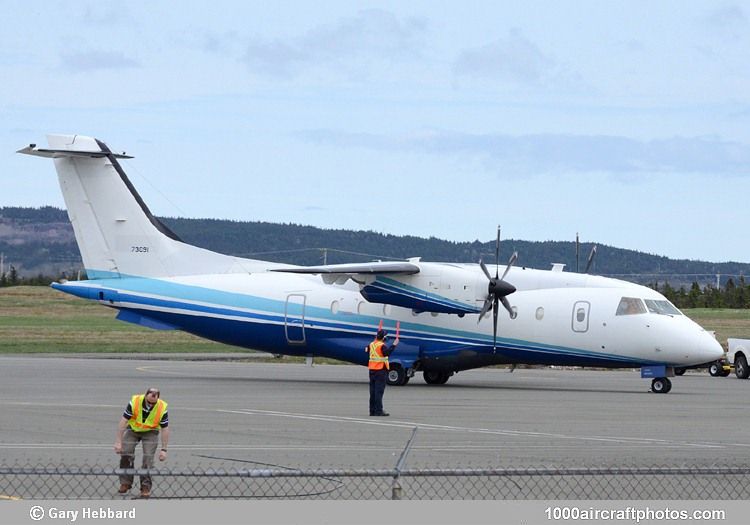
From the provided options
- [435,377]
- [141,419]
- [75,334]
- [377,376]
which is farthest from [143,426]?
[75,334]

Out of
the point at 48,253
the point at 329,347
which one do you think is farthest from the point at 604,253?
the point at 329,347

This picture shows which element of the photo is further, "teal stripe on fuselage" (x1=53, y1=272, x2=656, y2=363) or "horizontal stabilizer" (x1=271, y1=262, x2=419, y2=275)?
"teal stripe on fuselage" (x1=53, y1=272, x2=656, y2=363)

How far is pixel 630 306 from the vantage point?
113 ft

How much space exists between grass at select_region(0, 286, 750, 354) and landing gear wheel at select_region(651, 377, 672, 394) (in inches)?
1142

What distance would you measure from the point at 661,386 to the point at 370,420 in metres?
12.1

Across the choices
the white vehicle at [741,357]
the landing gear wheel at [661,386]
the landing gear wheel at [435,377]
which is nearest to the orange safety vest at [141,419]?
the landing gear wheel at [661,386]

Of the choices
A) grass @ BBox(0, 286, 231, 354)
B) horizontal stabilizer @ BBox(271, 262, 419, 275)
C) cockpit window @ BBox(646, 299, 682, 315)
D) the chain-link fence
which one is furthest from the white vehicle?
the chain-link fence

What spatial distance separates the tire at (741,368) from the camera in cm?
4428

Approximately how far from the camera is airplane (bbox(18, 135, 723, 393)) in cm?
3431

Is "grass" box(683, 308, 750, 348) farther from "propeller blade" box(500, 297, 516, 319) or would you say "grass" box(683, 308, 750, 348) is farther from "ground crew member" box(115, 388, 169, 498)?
"ground crew member" box(115, 388, 169, 498)

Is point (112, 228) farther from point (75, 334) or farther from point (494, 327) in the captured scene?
point (75, 334)
